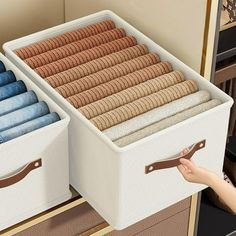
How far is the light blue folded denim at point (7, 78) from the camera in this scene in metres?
1.40

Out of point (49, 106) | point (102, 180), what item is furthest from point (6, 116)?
point (102, 180)

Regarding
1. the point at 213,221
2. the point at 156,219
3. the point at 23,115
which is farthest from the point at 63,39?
the point at 213,221

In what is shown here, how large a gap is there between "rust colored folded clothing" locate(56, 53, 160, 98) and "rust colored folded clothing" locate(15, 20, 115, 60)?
119 millimetres

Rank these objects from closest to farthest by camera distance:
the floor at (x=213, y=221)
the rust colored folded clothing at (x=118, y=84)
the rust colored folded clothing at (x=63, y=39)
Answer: the rust colored folded clothing at (x=118, y=84)
the rust colored folded clothing at (x=63, y=39)
the floor at (x=213, y=221)

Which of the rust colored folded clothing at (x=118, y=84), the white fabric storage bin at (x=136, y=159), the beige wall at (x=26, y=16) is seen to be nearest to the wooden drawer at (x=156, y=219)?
the white fabric storage bin at (x=136, y=159)

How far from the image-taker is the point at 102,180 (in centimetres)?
133

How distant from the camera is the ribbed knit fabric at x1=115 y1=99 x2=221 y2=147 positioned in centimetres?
129

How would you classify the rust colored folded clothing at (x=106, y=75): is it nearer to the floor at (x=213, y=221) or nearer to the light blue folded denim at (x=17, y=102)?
the light blue folded denim at (x=17, y=102)

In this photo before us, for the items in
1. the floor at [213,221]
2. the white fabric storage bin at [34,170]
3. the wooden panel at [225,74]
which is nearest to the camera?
the white fabric storage bin at [34,170]

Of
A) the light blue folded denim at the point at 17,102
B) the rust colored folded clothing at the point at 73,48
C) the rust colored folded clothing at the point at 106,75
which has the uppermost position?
the rust colored folded clothing at the point at 73,48

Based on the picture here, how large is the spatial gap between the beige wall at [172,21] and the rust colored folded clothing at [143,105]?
69 millimetres

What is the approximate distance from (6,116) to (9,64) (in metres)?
0.15

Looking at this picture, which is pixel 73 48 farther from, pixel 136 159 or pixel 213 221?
pixel 213 221

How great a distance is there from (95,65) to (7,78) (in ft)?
0.56
